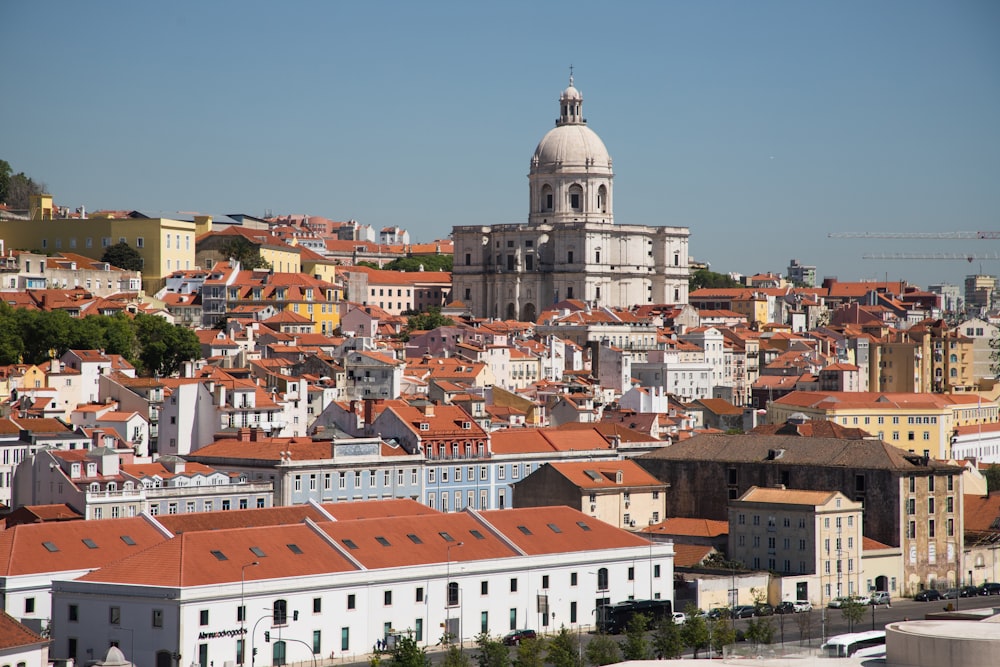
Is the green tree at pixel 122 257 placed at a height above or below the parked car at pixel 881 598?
above

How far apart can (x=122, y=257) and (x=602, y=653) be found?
75.6m

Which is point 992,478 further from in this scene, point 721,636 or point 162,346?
point 721,636

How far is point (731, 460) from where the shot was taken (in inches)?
2694

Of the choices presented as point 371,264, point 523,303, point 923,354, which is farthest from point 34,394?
point 371,264

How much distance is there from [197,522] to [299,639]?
740 cm

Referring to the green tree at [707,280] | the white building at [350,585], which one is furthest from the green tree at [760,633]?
the green tree at [707,280]

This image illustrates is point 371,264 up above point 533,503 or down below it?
above

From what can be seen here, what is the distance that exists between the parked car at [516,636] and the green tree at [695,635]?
3696 millimetres

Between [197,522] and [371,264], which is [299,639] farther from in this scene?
[371,264]

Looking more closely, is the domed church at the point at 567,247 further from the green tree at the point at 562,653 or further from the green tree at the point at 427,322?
the green tree at the point at 562,653

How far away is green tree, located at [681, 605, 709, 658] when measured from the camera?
50.4 m

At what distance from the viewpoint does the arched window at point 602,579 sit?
55688 millimetres

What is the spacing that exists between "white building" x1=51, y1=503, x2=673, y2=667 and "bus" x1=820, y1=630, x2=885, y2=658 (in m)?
7.60

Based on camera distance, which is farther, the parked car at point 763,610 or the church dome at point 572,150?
the church dome at point 572,150
